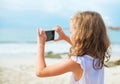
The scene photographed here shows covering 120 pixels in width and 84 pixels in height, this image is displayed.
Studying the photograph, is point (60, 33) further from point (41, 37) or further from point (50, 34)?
point (41, 37)

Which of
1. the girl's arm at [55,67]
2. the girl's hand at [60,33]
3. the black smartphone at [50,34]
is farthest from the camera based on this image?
the girl's hand at [60,33]

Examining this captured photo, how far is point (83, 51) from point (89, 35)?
11cm

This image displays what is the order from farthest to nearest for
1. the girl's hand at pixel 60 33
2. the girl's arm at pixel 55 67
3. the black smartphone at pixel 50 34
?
the girl's hand at pixel 60 33
the black smartphone at pixel 50 34
the girl's arm at pixel 55 67

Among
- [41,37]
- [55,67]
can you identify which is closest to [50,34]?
[41,37]

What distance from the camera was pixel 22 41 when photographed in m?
18.6

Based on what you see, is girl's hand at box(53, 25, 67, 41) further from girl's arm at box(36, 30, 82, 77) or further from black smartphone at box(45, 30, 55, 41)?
girl's arm at box(36, 30, 82, 77)

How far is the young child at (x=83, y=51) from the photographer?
2.69m

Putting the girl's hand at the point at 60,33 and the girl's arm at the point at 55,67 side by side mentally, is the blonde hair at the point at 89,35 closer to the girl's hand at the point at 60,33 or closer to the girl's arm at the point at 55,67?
the girl's arm at the point at 55,67

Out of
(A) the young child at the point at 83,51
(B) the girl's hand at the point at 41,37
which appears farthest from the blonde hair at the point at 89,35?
(B) the girl's hand at the point at 41,37

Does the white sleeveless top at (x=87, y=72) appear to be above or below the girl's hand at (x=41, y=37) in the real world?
below

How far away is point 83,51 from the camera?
272cm

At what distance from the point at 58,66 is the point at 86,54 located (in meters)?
0.19

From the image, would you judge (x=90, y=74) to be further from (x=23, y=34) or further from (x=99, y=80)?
(x=23, y=34)

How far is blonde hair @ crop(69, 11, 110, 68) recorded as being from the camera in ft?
8.84
